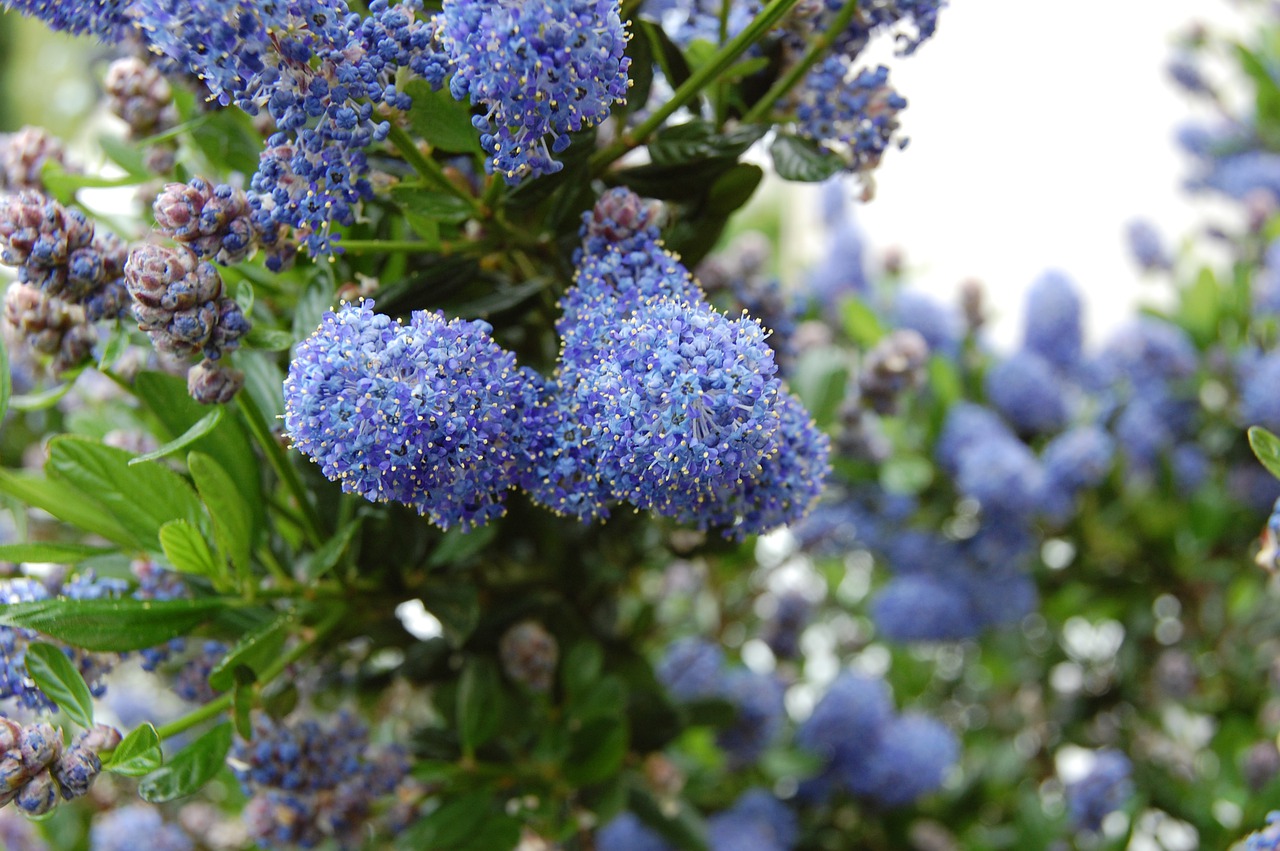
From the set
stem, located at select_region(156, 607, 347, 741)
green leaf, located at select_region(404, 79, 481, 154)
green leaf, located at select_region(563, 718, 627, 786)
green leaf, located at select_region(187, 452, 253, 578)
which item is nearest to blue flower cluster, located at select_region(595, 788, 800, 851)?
green leaf, located at select_region(563, 718, 627, 786)

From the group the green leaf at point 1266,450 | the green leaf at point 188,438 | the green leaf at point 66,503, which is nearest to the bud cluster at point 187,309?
the green leaf at point 188,438

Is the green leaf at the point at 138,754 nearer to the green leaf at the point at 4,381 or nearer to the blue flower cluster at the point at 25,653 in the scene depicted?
the blue flower cluster at the point at 25,653

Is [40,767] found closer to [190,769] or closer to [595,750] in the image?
[190,769]

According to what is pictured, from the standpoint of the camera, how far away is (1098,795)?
5.46 ft

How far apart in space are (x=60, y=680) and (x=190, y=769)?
0.13m

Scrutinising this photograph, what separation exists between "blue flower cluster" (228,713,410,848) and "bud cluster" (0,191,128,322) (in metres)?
0.44

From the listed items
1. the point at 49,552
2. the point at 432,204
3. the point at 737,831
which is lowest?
the point at 737,831

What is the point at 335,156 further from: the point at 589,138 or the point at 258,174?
the point at 589,138

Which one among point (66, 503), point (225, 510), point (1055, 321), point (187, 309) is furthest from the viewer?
point (1055, 321)

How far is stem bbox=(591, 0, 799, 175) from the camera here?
0.88m

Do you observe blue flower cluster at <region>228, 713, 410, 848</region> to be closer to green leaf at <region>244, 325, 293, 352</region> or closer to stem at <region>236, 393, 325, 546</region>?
stem at <region>236, 393, 325, 546</region>

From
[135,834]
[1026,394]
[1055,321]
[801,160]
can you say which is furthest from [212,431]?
[1055,321]

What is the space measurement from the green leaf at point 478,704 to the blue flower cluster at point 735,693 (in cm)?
56

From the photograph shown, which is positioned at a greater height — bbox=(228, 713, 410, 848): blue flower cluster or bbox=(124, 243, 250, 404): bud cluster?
bbox=(124, 243, 250, 404): bud cluster
